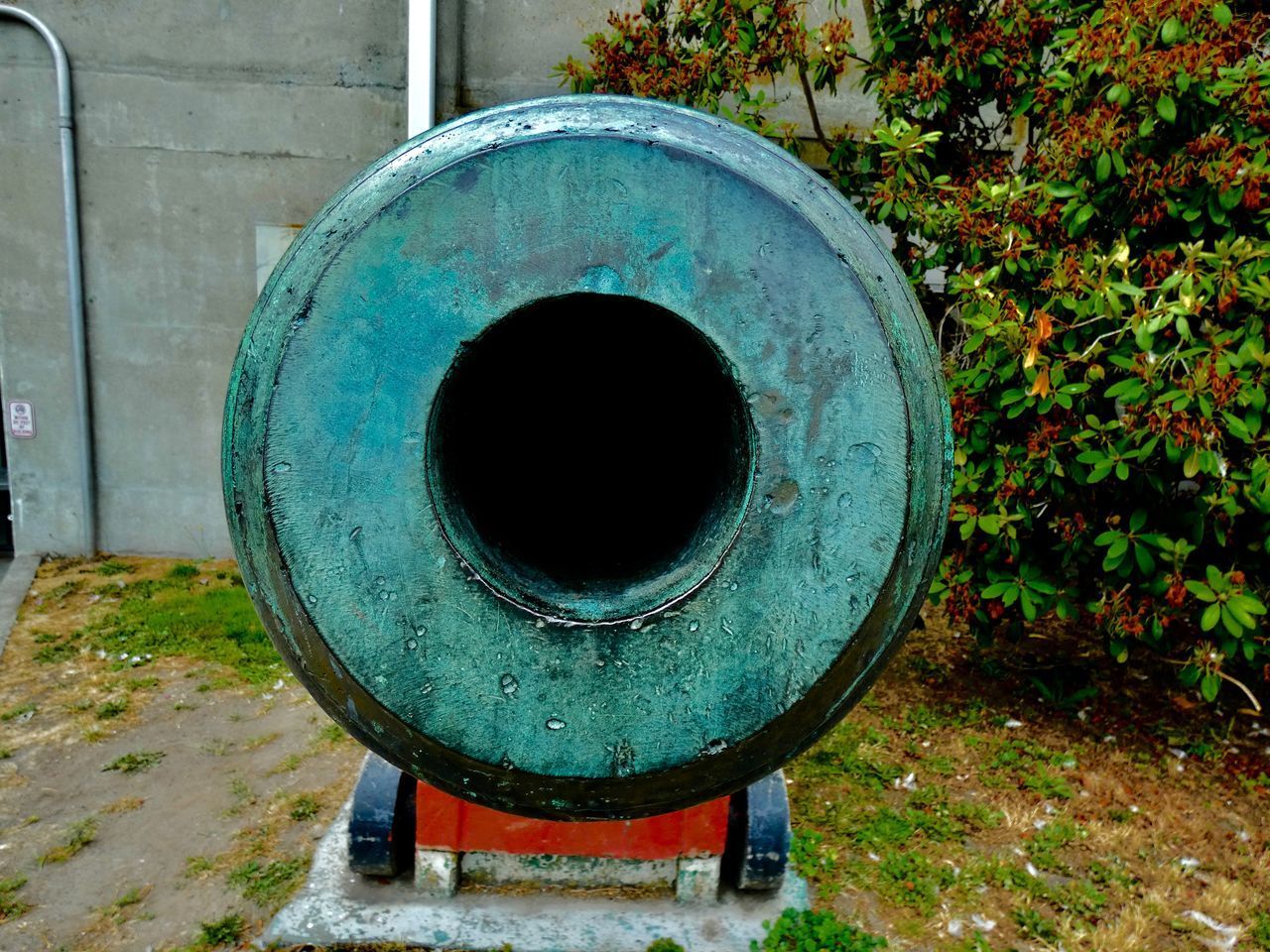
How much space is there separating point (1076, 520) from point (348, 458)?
3142mm

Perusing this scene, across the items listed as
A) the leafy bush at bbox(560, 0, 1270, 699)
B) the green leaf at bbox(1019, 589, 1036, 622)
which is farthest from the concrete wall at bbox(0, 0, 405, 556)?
the green leaf at bbox(1019, 589, 1036, 622)

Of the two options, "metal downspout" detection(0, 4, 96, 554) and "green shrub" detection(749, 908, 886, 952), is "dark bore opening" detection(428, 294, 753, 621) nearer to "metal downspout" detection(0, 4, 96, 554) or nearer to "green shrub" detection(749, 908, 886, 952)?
"green shrub" detection(749, 908, 886, 952)

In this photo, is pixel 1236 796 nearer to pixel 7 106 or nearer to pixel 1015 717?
pixel 1015 717

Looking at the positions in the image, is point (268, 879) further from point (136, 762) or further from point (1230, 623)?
point (1230, 623)

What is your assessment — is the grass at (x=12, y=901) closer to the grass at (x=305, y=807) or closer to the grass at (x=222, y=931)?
the grass at (x=222, y=931)

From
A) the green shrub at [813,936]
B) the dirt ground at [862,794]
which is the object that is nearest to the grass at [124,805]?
the dirt ground at [862,794]

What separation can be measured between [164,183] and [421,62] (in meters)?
1.67

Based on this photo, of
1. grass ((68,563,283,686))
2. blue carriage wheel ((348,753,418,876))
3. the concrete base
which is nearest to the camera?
the concrete base

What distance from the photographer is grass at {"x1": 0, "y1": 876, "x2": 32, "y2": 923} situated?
8.59ft

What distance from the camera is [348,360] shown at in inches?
45.9

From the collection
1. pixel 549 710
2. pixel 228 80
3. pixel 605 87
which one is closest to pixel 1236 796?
pixel 549 710

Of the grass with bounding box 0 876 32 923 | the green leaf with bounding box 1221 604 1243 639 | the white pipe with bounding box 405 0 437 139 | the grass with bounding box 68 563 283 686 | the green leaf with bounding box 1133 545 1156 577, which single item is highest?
the white pipe with bounding box 405 0 437 139

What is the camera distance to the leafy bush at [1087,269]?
3107 mm

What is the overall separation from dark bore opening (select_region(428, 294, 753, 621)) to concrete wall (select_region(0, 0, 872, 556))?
3757mm
